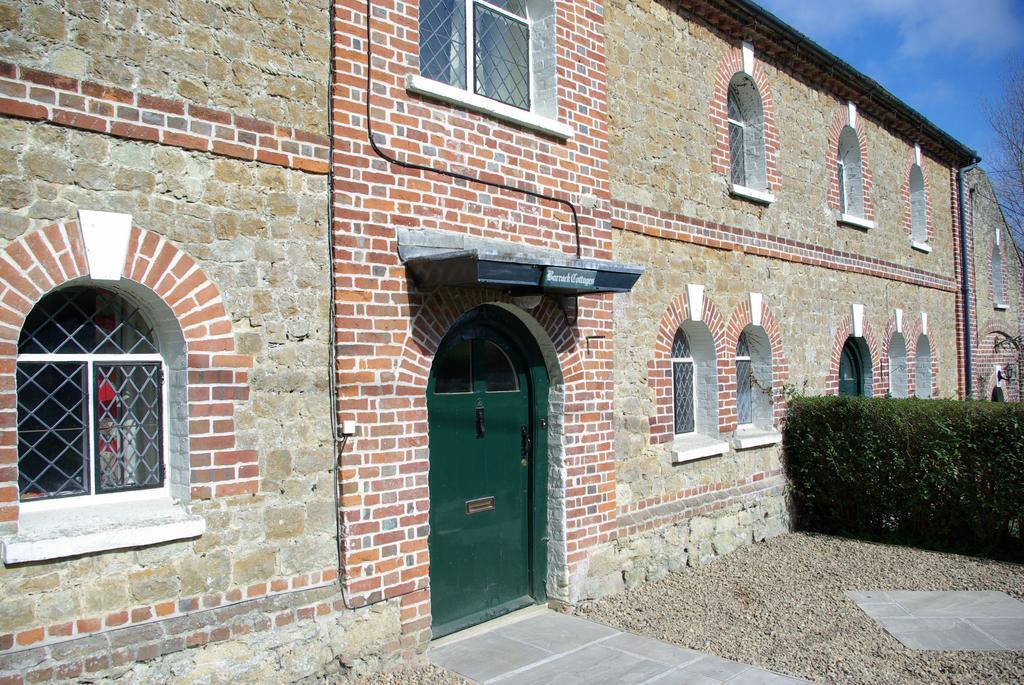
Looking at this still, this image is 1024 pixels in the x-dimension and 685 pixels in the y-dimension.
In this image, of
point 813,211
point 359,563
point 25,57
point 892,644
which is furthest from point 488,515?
point 813,211

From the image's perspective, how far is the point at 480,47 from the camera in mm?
6703

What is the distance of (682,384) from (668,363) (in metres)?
0.77

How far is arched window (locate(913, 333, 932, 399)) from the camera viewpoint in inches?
569

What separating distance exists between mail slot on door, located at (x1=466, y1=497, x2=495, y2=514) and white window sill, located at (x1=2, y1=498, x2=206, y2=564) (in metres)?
2.20

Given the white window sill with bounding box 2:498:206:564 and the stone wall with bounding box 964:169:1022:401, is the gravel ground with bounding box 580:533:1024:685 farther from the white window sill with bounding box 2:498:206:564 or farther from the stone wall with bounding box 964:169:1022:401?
the stone wall with bounding box 964:169:1022:401

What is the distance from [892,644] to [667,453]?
262 centimetres

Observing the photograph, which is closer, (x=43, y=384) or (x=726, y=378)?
(x=43, y=384)

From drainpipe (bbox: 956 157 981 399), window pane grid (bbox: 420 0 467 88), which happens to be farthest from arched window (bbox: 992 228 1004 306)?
window pane grid (bbox: 420 0 467 88)

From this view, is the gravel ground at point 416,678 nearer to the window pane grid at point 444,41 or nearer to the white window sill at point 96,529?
the white window sill at point 96,529

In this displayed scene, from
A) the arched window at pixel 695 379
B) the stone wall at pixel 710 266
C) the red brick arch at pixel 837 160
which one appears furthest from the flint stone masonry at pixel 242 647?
the red brick arch at pixel 837 160

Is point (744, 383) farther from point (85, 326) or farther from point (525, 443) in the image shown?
point (85, 326)

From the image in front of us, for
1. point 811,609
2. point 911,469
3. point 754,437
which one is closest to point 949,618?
point 811,609

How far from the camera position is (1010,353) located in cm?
1827

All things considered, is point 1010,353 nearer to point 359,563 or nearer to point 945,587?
point 945,587
